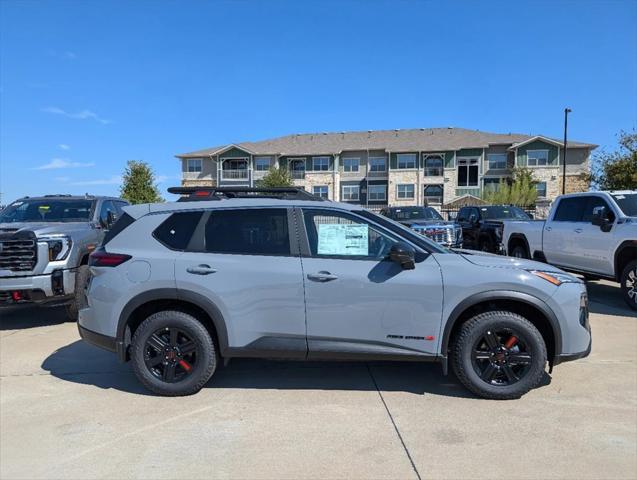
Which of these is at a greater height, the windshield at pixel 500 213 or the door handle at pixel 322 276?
the windshield at pixel 500 213

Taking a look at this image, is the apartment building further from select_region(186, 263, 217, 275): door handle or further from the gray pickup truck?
select_region(186, 263, 217, 275): door handle

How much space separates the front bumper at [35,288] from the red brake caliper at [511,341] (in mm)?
5632

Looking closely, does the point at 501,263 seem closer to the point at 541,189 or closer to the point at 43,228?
the point at 43,228

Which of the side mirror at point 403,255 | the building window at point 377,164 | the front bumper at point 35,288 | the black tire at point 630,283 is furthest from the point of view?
the building window at point 377,164

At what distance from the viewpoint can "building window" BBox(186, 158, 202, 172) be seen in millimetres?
52812

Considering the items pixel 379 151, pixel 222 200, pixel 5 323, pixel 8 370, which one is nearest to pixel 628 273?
pixel 222 200

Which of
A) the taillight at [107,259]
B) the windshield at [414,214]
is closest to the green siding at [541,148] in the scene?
the windshield at [414,214]

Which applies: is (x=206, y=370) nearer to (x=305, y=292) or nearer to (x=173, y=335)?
(x=173, y=335)

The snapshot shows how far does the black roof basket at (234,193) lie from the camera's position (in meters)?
4.58

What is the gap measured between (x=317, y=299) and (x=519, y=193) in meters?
42.0

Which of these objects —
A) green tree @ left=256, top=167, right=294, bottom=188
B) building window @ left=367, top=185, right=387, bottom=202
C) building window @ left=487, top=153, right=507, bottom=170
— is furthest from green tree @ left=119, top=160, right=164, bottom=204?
building window @ left=487, top=153, right=507, bottom=170

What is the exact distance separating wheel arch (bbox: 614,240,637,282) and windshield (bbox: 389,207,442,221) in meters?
7.06

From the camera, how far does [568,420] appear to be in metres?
3.75

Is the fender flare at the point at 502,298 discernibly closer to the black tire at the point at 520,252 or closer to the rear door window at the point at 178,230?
the rear door window at the point at 178,230
